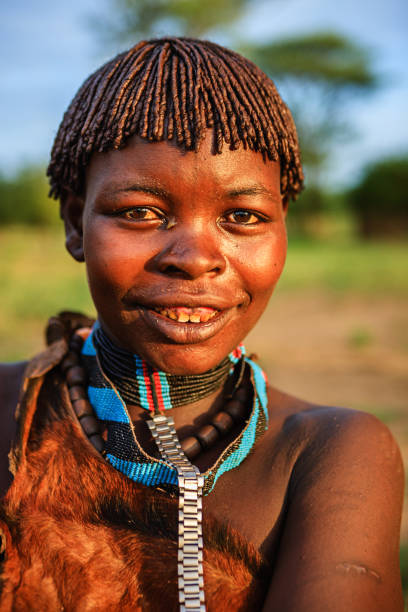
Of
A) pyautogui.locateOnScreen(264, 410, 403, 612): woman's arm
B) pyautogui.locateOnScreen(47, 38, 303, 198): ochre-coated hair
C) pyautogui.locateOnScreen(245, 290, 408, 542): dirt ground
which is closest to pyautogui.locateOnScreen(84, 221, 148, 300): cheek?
pyautogui.locateOnScreen(47, 38, 303, 198): ochre-coated hair

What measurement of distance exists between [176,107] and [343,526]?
3.81 feet

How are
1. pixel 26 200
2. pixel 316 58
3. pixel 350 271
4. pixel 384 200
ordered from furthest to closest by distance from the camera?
pixel 316 58 < pixel 26 200 < pixel 384 200 < pixel 350 271

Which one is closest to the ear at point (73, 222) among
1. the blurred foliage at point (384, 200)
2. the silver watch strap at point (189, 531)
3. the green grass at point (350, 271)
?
the silver watch strap at point (189, 531)

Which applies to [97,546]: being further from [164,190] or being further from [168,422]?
[164,190]

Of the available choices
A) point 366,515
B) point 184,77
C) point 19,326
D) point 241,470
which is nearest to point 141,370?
point 241,470

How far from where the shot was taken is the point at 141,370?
1.77 meters

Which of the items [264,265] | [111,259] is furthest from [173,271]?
[264,265]

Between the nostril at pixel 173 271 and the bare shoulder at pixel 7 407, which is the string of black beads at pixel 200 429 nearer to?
the bare shoulder at pixel 7 407

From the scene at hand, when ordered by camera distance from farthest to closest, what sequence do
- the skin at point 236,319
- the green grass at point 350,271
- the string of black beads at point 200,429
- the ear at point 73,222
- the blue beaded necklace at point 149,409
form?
the green grass at point 350,271, the ear at point 73,222, the string of black beads at point 200,429, the blue beaded necklace at point 149,409, the skin at point 236,319

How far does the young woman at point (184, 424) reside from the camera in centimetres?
147

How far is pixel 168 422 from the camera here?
1718 mm

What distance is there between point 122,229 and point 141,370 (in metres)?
0.44

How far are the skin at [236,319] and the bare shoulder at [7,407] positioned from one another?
0.20ft

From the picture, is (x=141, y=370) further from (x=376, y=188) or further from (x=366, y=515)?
(x=376, y=188)
